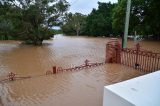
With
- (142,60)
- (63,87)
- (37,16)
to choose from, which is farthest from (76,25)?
(63,87)

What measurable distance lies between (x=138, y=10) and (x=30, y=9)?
11357 mm

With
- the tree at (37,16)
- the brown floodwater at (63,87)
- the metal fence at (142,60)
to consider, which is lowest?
the brown floodwater at (63,87)

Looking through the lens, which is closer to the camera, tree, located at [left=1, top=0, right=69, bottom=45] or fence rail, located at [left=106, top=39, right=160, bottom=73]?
fence rail, located at [left=106, top=39, right=160, bottom=73]

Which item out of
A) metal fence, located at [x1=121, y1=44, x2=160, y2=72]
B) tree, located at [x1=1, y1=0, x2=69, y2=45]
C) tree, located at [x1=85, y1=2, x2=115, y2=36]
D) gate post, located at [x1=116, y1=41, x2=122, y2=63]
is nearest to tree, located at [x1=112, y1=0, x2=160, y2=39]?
tree, located at [x1=1, y1=0, x2=69, y2=45]

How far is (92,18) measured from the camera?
33.0m

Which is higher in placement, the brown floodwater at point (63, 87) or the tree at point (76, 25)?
the tree at point (76, 25)

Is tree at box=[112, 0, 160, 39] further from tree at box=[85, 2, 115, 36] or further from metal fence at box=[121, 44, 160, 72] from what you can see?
metal fence at box=[121, 44, 160, 72]

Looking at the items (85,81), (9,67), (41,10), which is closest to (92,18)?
(41,10)

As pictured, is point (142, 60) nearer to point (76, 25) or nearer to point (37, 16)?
point (37, 16)

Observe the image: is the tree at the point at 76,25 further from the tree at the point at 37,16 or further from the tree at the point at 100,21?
the tree at the point at 37,16

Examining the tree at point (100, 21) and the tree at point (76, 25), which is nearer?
the tree at point (100, 21)

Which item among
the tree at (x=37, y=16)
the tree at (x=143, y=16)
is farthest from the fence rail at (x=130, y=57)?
the tree at (x=143, y=16)

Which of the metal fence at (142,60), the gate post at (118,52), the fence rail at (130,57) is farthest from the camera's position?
the gate post at (118,52)

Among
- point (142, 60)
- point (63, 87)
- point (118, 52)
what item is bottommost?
point (63, 87)
